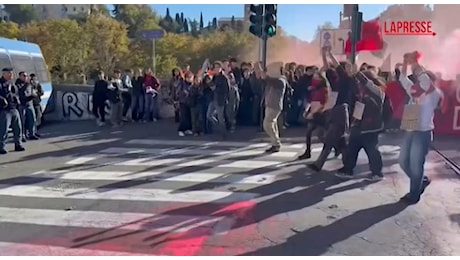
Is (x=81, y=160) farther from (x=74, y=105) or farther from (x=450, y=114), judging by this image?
(x=450, y=114)

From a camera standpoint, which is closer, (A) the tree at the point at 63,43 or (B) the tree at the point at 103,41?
(A) the tree at the point at 63,43

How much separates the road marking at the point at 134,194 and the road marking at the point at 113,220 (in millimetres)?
593

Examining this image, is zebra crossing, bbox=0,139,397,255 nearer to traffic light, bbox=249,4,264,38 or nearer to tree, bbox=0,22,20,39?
traffic light, bbox=249,4,264,38

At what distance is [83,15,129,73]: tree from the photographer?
1404 inches

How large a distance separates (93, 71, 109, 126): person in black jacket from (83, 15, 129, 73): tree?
911 inches

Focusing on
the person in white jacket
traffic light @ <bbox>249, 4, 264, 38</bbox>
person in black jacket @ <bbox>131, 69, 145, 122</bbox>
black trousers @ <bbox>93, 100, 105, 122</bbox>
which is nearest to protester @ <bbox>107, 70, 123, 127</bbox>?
black trousers @ <bbox>93, 100, 105, 122</bbox>

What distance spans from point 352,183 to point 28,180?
457 cm

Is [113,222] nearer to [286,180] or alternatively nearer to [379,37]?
[286,180]

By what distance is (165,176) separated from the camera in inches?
270

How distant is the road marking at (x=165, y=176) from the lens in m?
6.61

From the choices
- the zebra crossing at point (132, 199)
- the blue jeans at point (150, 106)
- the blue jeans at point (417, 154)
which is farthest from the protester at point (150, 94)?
the blue jeans at point (417, 154)

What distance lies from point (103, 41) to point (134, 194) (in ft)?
106

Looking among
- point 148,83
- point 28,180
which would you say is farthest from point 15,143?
point 148,83

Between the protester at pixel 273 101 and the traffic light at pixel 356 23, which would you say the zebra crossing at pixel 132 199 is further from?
the traffic light at pixel 356 23
